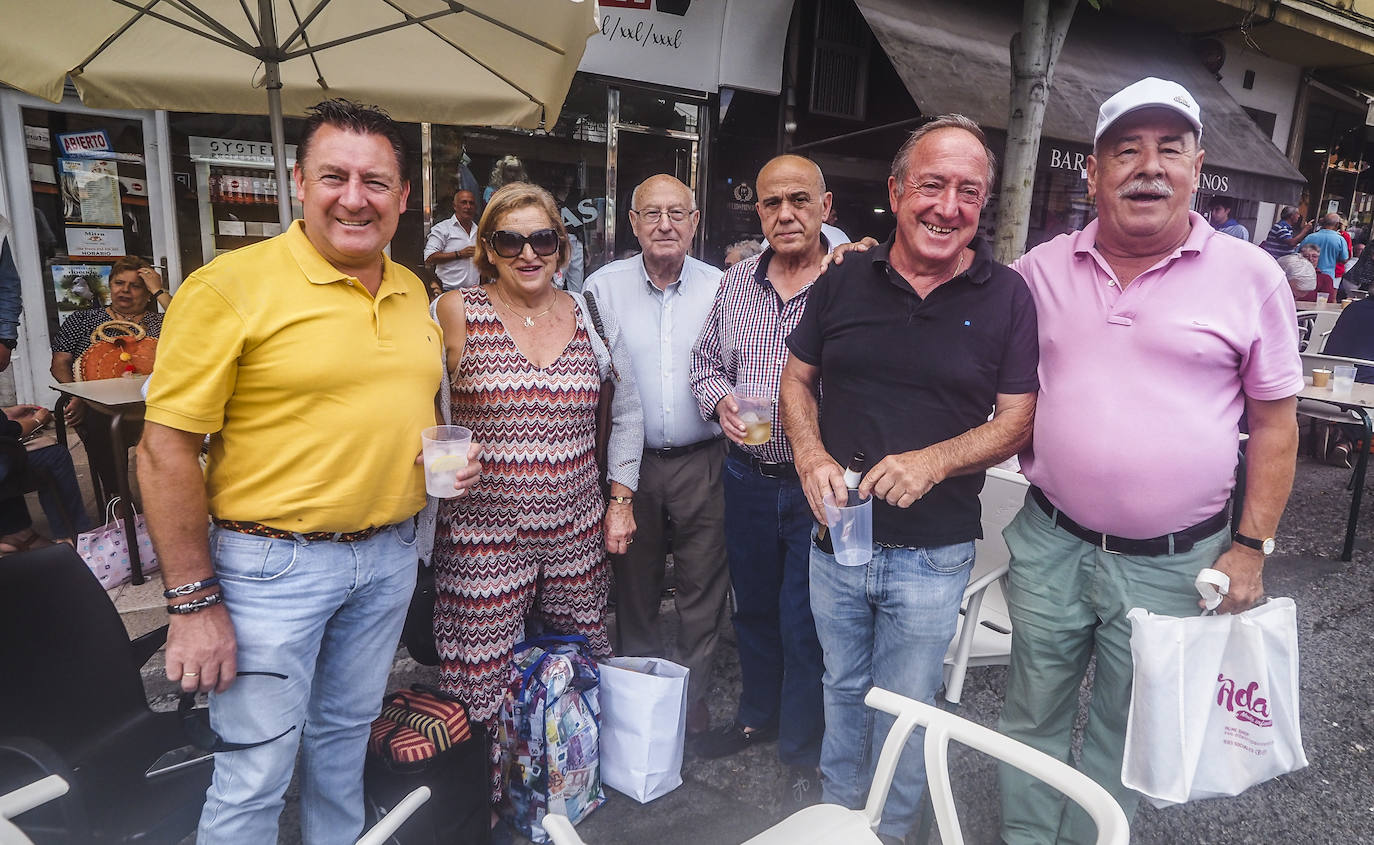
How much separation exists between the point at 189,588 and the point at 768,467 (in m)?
1.70

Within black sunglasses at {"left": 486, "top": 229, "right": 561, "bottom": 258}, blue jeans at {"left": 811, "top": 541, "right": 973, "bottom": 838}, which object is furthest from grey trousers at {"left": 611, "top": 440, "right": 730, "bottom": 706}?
black sunglasses at {"left": 486, "top": 229, "right": 561, "bottom": 258}

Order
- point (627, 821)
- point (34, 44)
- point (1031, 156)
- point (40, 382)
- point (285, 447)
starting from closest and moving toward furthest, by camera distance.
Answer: point (285, 447), point (627, 821), point (34, 44), point (1031, 156), point (40, 382)

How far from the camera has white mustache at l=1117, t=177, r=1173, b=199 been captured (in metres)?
1.89

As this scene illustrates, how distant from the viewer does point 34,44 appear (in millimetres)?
3084

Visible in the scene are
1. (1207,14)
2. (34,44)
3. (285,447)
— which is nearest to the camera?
(285,447)

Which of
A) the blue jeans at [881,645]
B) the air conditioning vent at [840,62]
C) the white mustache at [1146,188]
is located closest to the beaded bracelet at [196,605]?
the blue jeans at [881,645]

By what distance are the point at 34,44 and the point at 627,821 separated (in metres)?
3.88

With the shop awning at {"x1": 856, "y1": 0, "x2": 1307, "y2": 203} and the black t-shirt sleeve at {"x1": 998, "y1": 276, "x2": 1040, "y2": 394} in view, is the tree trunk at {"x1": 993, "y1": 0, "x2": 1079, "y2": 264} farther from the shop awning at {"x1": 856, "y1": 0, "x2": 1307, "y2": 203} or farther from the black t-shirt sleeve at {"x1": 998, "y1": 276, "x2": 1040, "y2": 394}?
the black t-shirt sleeve at {"x1": 998, "y1": 276, "x2": 1040, "y2": 394}

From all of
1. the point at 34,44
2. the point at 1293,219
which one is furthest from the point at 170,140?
the point at 1293,219

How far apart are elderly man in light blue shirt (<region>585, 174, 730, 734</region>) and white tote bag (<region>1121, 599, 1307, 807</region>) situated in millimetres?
1553

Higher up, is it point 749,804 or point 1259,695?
point 1259,695

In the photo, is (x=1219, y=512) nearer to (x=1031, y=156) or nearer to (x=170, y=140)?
(x=1031, y=156)

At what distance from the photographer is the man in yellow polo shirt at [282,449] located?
1571 mm

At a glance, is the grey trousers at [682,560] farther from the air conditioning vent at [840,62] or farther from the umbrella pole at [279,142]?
the air conditioning vent at [840,62]
